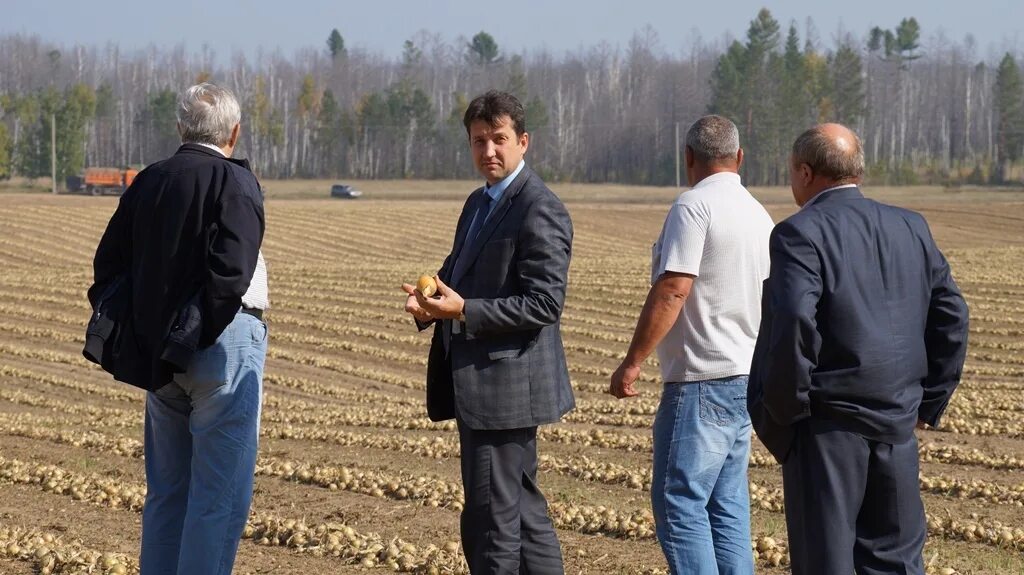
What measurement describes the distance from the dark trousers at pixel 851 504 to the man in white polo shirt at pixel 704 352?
1.46ft

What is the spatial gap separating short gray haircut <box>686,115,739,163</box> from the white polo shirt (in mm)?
105

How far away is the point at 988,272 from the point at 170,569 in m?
26.2

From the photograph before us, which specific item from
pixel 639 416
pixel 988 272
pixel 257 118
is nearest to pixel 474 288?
pixel 639 416

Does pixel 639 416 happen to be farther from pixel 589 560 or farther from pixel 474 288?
pixel 474 288

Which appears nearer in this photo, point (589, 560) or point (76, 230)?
point (589, 560)

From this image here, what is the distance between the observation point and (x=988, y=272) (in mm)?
27812

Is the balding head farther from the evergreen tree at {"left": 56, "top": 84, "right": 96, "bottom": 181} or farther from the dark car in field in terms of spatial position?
the evergreen tree at {"left": 56, "top": 84, "right": 96, "bottom": 181}

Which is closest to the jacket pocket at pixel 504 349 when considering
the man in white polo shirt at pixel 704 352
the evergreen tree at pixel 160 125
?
the man in white polo shirt at pixel 704 352

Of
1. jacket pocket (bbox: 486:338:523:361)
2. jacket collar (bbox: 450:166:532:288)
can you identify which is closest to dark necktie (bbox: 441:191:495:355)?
jacket collar (bbox: 450:166:532:288)

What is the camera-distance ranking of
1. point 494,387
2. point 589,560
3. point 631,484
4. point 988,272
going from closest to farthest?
1. point 494,387
2. point 589,560
3. point 631,484
4. point 988,272

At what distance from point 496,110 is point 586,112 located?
10382 cm

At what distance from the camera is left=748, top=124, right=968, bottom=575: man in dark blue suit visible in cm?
370

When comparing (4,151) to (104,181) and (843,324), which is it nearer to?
(104,181)

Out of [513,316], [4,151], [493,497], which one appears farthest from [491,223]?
[4,151]
